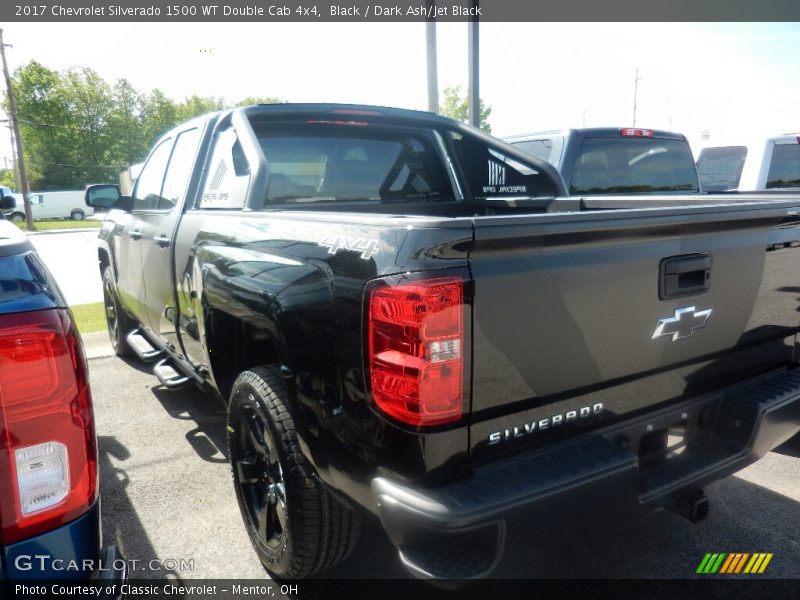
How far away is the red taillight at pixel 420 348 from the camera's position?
1640mm

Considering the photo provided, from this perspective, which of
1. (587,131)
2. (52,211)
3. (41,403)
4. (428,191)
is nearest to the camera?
(41,403)

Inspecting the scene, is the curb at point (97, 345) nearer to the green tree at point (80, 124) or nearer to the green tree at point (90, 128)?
the green tree at point (80, 124)

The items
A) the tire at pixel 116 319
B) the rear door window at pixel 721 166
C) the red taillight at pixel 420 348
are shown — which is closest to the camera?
the red taillight at pixel 420 348

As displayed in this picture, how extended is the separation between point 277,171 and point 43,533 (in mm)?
2313

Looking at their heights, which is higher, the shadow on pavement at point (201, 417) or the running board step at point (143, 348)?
the running board step at point (143, 348)

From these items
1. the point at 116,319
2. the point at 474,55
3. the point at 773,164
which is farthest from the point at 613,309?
the point at 474,55

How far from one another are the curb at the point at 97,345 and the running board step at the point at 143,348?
5.67ft

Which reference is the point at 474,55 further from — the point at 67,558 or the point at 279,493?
the point at 67,558

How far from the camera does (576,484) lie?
175 centimetres

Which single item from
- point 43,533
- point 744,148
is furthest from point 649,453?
point 744,148

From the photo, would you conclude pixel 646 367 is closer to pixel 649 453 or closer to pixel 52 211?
pixel 649 453

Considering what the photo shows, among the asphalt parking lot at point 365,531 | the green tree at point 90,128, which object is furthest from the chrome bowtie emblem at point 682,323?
the green tree at point 90,128

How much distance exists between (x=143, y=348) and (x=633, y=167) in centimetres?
536

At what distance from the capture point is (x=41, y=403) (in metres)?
1.42
